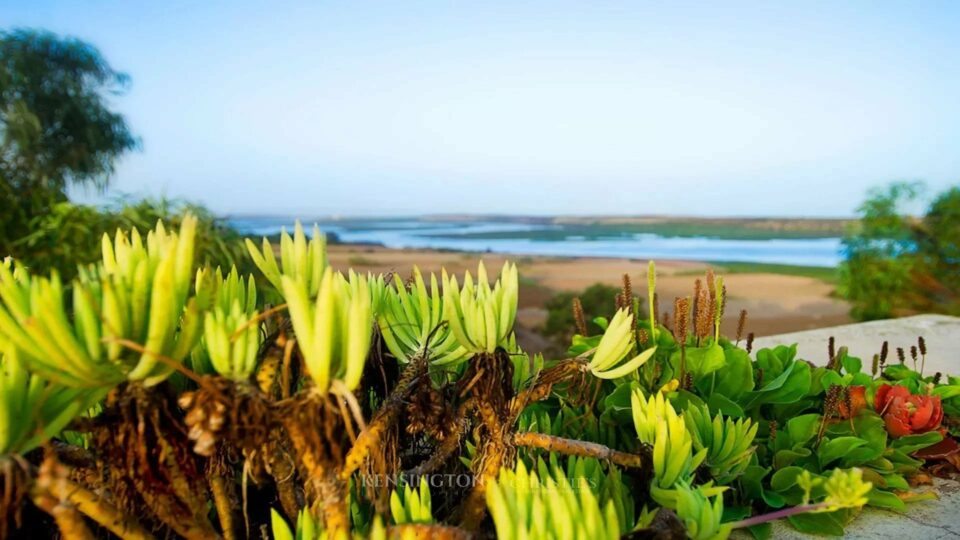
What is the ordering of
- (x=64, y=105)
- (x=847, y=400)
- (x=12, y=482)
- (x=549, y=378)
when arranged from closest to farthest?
(x=12, y=482) → (x=549, y=378) → (x=847, y=400) → (x=64, y=105)

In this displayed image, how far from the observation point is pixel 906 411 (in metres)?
2.13

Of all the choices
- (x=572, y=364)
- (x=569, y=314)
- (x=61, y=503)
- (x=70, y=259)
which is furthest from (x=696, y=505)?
(x=569, y=314)

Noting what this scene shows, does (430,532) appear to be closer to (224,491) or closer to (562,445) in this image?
(562,445)

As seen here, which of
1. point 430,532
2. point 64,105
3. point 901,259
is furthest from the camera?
point 64,105

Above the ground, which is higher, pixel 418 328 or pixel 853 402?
pixel 418 328

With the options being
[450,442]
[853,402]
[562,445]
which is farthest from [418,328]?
[853,402]

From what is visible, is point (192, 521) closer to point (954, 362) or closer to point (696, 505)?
point (696, 505)

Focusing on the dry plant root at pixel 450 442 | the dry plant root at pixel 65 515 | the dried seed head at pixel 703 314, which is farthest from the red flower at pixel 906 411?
the dry plant root at pixel 65 515

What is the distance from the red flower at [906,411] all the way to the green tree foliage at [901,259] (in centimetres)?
798

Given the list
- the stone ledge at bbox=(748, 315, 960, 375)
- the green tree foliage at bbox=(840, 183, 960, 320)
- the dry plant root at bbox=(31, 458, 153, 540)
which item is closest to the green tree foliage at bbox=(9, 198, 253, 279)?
the stone ledge at bbox=(748, 315, 960, 375)

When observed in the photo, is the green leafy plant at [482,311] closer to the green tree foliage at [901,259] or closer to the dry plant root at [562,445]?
the dry plant root at [562,445]

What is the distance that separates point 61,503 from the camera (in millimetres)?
891

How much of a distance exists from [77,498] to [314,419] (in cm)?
36

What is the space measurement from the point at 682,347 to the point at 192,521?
117 cm
